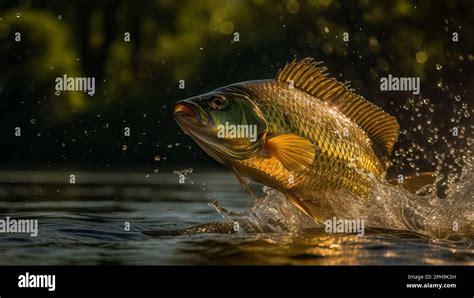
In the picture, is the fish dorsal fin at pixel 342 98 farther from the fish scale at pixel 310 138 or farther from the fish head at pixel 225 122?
the fish head at pixel 225 122

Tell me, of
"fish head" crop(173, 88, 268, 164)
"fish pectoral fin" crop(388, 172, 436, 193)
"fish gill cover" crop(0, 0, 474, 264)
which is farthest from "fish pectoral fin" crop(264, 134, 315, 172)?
"fish gill cover" crop(0, 0, 474, 264)

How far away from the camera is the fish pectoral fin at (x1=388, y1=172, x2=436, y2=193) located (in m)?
9.38

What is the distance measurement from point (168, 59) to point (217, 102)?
37264mm

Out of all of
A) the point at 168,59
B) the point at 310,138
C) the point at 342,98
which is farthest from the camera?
the point at 168,59

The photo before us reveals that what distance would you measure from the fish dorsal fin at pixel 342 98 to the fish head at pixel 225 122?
682 millimetres

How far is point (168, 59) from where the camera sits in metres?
45.1

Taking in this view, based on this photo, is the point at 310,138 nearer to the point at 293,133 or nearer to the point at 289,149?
the point at 293,133

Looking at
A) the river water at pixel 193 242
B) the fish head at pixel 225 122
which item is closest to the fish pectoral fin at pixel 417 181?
the river water at pixel 193 242

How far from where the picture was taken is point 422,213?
970 cm

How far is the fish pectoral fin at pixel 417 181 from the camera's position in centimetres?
938

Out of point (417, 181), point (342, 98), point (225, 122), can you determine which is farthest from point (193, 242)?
point (417, 181)

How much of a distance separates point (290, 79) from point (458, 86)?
2664cm

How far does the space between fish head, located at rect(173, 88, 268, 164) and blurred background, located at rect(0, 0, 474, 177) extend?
922 inches

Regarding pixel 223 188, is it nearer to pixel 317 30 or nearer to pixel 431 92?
pixel 431 92
